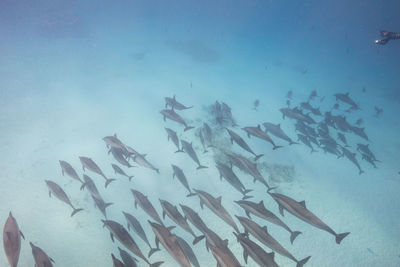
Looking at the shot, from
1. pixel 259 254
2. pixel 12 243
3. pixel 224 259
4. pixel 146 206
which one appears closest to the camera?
pixel 224 259

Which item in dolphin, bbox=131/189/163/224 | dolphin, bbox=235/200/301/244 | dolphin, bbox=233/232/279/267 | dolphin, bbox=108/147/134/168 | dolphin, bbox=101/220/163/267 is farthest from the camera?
dolphin, bbox=108/147/134/168

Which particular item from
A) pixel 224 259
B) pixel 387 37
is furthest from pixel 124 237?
pixel 387 37

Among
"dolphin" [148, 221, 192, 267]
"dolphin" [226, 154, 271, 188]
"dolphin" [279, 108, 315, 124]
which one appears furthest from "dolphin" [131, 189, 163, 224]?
"dolphin" [279, 108, 315, 124]

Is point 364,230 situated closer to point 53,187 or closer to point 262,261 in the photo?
point 262,261

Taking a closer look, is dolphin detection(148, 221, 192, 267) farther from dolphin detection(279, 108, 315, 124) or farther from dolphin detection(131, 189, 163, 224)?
dolphin detection(279, 108, 315, 124)

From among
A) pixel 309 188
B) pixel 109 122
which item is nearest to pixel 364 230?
pixel 309 188

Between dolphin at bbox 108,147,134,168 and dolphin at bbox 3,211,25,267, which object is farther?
dolphin at bbox 108,147,134,168

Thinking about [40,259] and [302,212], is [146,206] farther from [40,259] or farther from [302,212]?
[302,212]

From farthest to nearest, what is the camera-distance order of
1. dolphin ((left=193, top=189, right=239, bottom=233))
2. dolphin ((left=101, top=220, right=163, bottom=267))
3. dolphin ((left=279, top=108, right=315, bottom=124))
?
dolphin ((left=279, top=108, right=315, bottom=124)) < dolphin ((left=193, top=189, right=239, bottom=233)) < dolphin ((left=101, top=220, right=163, bottom=267))

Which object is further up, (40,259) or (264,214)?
(40,259)

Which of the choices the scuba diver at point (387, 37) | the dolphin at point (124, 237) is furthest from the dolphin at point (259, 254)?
the scuba diver at point (387, 37)

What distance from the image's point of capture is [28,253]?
6215mm

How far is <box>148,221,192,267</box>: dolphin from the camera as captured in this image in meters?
3.61

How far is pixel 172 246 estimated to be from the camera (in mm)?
3764
